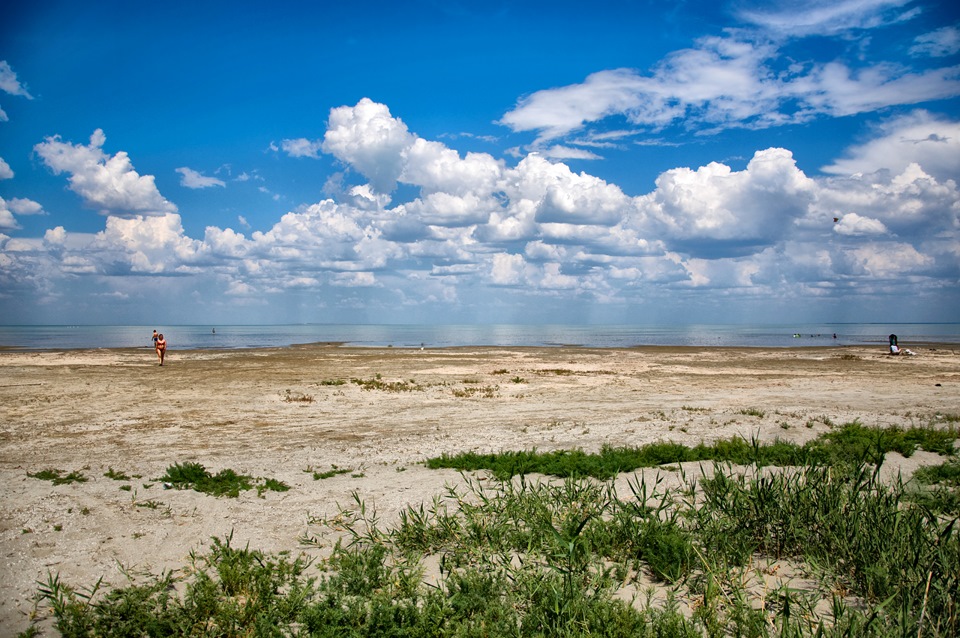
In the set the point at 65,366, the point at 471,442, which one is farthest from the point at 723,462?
the point at 65,366

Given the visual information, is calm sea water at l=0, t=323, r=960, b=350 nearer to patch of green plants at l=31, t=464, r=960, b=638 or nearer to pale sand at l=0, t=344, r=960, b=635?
pale sand at l=0, t=344, r=960, b=635

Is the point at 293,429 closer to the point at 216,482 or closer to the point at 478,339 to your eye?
the point at 216,482

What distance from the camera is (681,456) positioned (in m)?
9.42

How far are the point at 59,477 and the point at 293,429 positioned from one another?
5.76 metres

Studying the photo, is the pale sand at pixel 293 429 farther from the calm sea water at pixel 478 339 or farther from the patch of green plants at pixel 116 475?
the calm sea water at pixel 478 339

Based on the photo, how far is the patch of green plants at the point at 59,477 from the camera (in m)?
8.89

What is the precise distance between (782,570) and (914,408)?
46.1ft

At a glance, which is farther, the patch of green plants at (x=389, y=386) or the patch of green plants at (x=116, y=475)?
the patch of green plants at (x=389, y=386)

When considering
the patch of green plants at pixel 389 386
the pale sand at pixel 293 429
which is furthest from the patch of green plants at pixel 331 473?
the patch of green plants at pixel 389 386

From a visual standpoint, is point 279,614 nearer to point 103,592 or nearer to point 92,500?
point 103,592

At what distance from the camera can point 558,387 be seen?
2395cm

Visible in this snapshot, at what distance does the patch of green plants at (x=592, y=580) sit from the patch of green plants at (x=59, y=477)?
394cm

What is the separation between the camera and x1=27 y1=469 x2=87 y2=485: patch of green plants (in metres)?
8.89

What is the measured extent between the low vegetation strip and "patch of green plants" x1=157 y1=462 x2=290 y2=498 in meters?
2.66
